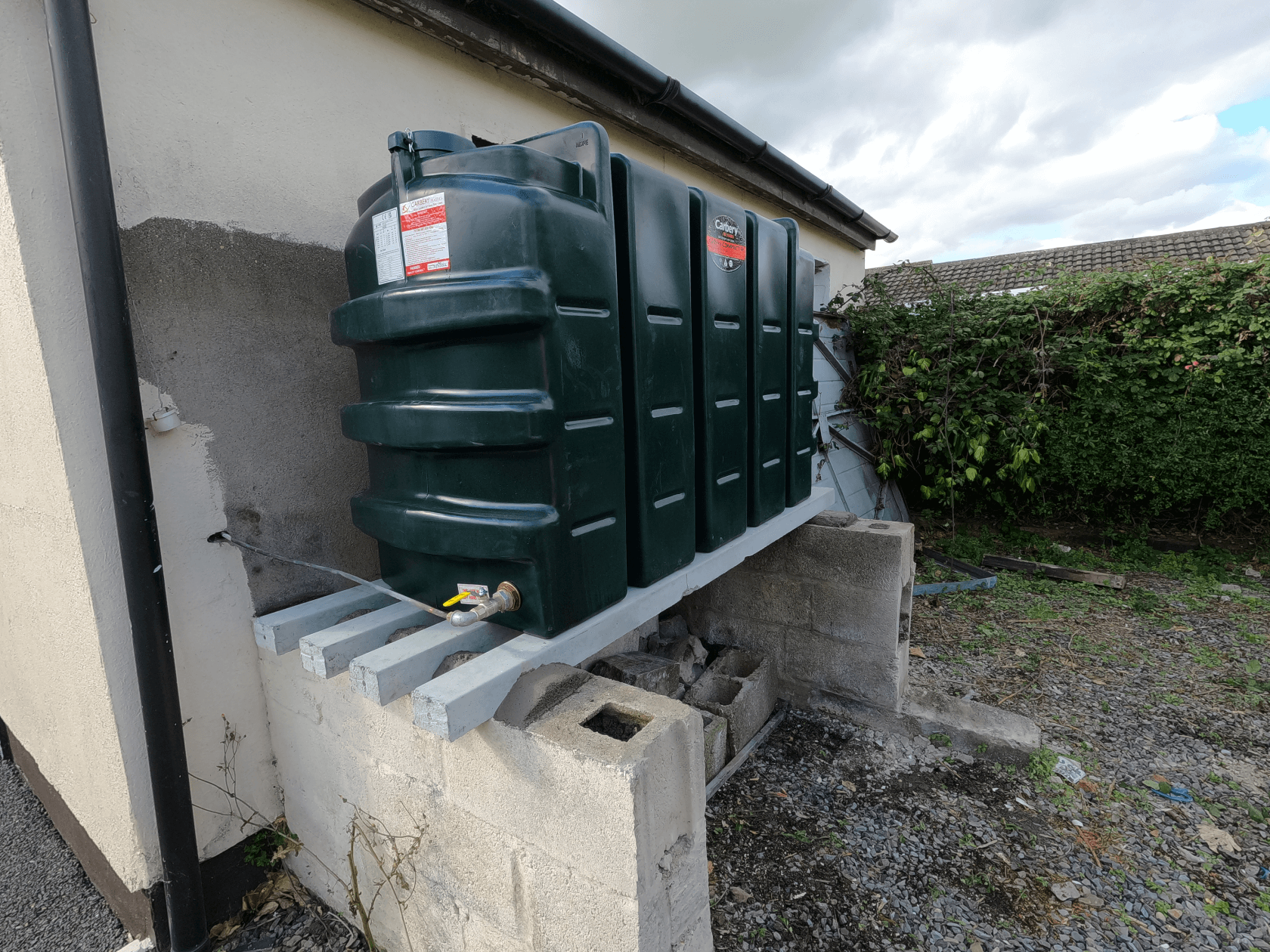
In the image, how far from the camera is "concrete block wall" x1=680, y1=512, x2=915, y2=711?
3.09m

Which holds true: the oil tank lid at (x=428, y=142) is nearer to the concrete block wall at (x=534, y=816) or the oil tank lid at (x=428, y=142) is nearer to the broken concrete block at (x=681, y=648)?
the concrete block wall at (x=534, y=816)

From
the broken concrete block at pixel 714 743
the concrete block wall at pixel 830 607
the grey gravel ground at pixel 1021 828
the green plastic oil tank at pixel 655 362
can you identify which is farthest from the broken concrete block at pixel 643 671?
the green plastic oil tank at pixel 655 362

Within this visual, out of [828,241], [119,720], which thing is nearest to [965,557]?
[828,241]

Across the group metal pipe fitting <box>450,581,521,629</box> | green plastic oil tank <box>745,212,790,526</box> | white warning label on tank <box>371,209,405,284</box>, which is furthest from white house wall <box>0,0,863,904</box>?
green plastic oil tank <box>745,212,790,526</box>

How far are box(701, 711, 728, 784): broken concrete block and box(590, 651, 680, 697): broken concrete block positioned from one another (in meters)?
0.24

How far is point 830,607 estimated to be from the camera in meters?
3.23

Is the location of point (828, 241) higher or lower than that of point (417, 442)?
higher

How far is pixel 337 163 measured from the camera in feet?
7.09

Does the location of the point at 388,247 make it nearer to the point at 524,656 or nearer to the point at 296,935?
the point at 524,656

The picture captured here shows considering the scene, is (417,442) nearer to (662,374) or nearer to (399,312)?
(399,312)

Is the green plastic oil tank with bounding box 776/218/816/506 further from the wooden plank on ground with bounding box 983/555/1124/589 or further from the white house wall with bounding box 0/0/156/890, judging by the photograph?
the wooden plank on ground with bounding box 983/555/1124/589

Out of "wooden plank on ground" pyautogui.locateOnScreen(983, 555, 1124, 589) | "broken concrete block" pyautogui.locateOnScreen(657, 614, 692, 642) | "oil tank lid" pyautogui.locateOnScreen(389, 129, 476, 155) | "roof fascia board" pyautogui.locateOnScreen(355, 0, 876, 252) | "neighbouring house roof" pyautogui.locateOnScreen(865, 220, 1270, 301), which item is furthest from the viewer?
"neighbouring house roof" pyautogui.locateOnScreen(865, 220, 1270, 301)

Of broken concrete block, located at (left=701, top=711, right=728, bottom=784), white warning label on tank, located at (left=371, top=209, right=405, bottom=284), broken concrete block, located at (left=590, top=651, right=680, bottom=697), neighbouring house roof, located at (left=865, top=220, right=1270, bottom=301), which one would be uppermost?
neighbouring house roof, located at (left=865, top=220, right=1270, bottom=301)

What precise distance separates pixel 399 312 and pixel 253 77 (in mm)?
1112
